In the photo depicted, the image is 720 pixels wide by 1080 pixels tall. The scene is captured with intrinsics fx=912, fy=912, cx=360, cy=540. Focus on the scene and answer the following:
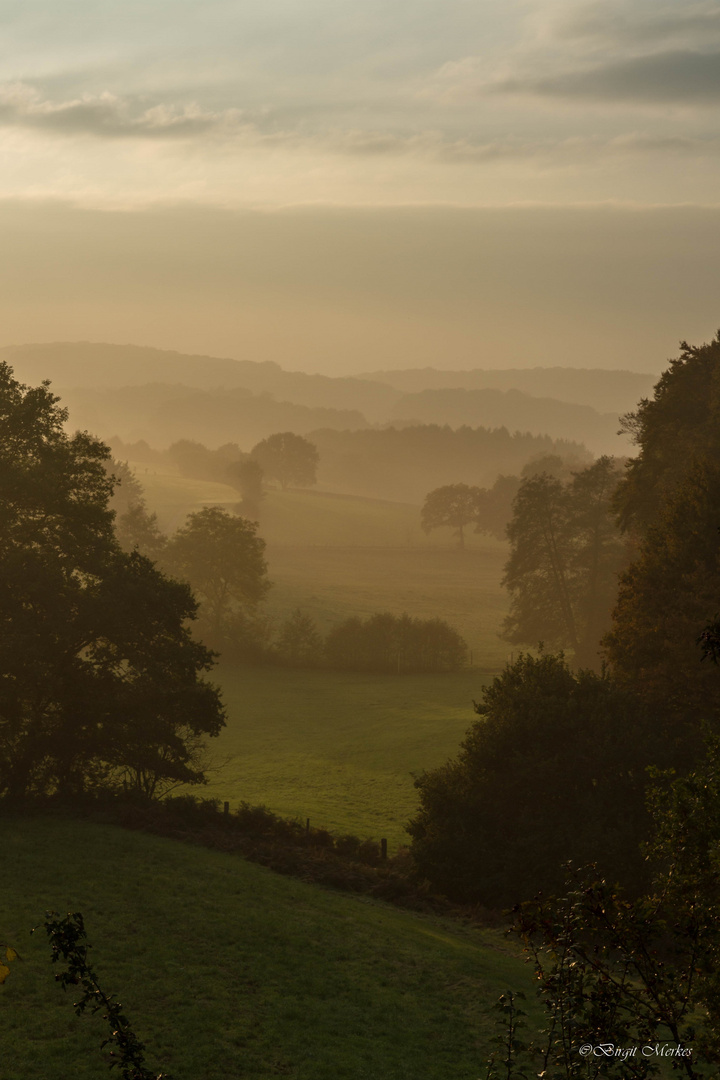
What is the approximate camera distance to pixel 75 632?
37.7 metres

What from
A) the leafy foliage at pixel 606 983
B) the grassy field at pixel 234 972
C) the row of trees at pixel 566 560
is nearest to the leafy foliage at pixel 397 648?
the row of trees at pixel 566 560

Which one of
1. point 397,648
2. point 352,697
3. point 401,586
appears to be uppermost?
point 401,586

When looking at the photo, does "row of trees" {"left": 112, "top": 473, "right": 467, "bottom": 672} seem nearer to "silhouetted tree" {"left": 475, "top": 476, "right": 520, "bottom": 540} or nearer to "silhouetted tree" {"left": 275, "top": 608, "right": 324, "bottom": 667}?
"silhouetted tree" {"left": 275, "top": 608, "right": 324, "bottom": 667}

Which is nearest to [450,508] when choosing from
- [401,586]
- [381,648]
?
[401,586]

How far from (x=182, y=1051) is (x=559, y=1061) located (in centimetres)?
1186

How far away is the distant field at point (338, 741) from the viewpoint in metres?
48.8

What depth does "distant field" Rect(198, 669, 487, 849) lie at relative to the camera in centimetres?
4878

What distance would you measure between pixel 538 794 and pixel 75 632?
64.6ft

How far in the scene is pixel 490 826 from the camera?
35.0 metres

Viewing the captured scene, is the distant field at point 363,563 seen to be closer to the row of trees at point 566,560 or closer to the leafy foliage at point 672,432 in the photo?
the row of trees at point 566,560

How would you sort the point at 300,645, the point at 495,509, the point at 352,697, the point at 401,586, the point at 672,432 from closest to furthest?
the point at 672,432
the point at 352,697
the point at 300,645
the point at 401,586
the point at 495,509

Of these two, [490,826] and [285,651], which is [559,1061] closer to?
[490,826]

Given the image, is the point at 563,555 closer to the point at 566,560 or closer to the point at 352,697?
the point at 566,560

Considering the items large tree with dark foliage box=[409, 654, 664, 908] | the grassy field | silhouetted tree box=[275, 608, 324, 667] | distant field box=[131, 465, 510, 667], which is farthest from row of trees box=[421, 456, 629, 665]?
the grassy field
